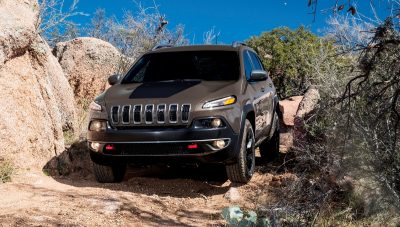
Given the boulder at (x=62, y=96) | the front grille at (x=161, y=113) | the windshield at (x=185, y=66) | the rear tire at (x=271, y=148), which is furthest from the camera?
the boulder at (x=62, y=96)

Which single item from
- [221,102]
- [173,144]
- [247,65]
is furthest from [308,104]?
[173,144]

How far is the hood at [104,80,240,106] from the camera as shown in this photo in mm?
6719

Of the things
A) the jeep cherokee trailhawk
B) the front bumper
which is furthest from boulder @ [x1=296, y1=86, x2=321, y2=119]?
the front bumper

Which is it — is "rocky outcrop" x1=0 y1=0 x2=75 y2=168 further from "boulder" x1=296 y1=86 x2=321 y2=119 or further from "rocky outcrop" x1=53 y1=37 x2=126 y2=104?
"boulder" x1=296 y1=86 x2=321 y2=119

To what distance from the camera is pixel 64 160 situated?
846cm

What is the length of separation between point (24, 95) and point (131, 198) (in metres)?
2.72

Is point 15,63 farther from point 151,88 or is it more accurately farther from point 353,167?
point 353,167

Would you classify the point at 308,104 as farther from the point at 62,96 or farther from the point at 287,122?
the point at 62,96

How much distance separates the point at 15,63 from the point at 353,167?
496cm

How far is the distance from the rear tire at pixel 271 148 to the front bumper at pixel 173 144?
109 inches

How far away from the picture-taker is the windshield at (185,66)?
7712mm

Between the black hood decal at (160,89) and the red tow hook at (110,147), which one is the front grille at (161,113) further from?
the red tow hook at (110,147)

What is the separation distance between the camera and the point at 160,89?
23.1 ft

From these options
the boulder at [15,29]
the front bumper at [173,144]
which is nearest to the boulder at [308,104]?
the front bumper at [173,144]
